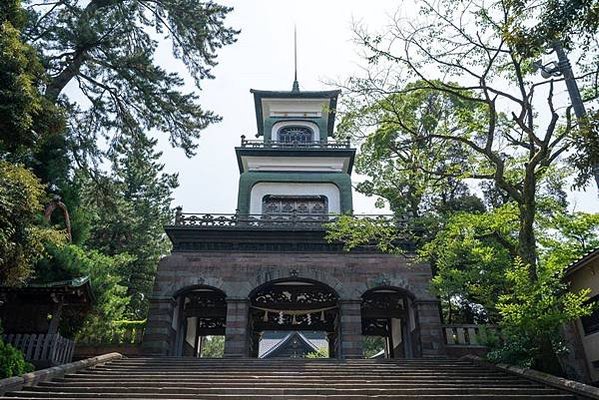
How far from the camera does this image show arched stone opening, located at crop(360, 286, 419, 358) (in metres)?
15.7

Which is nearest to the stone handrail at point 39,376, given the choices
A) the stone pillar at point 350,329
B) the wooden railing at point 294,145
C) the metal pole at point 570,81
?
the stone pillar at point 350,329

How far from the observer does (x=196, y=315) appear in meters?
17.5

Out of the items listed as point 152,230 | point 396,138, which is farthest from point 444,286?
point 152,230

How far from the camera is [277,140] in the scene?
72.1ft

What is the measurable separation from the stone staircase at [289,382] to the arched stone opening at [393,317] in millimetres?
4425

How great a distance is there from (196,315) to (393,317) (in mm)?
8073

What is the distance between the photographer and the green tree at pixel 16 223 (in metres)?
7.77

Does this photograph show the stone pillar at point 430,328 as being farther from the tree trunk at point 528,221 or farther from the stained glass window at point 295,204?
the stained glass window at point 295,204

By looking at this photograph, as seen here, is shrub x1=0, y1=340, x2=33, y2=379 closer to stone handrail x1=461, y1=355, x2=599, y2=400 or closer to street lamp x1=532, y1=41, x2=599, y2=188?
stone handrail x1=461, y1=355, x2=599, y2=400

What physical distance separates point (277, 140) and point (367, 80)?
1010 cm

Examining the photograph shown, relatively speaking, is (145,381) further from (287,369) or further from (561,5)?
(561,5)

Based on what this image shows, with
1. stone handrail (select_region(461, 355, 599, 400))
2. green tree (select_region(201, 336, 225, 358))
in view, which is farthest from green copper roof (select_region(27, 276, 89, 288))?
green tree (select_region(201, 336, 225, 358))

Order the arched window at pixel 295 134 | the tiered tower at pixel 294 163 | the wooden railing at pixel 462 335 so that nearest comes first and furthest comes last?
1. the wooden railing at pixel 462 335
2. the tiered tower at pixel 294 163
3. the arched window at pixel 295 134

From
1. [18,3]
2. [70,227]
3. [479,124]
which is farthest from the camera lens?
[70,227]
